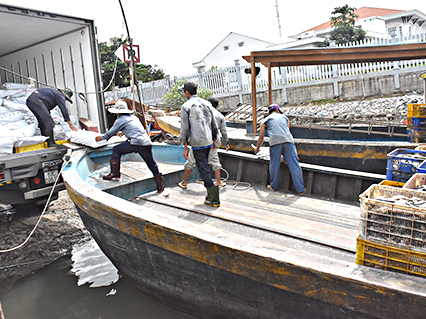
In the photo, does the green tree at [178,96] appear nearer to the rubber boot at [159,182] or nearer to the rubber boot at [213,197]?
the rubber boot at [159,182]

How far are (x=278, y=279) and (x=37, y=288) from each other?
10.4 ft

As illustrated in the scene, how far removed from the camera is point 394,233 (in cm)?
188

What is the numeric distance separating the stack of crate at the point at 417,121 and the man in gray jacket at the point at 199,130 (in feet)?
11.8

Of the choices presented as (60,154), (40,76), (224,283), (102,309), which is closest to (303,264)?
(224,283)

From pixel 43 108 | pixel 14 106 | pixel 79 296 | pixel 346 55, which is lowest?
pixel 79 296

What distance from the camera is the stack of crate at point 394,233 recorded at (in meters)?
1.81

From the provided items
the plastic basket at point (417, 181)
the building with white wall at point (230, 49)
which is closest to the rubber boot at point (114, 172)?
the plastic basket at point (417, 181)

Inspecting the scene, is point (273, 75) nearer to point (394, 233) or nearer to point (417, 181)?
point (417, 181)

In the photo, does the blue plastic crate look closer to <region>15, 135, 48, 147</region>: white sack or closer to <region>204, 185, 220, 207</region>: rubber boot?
<region>204, 185, 220, 207</region>: rubber boot

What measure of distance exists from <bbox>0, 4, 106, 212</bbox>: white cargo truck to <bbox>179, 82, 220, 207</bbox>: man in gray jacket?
2.25 meters

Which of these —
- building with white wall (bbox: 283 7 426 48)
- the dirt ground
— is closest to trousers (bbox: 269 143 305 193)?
the dirt ground

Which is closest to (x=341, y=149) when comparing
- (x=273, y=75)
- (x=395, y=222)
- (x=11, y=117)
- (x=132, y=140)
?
(x=132, y=140)

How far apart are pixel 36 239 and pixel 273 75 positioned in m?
11.5

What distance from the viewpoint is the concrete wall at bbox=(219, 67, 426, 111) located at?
446 inches
